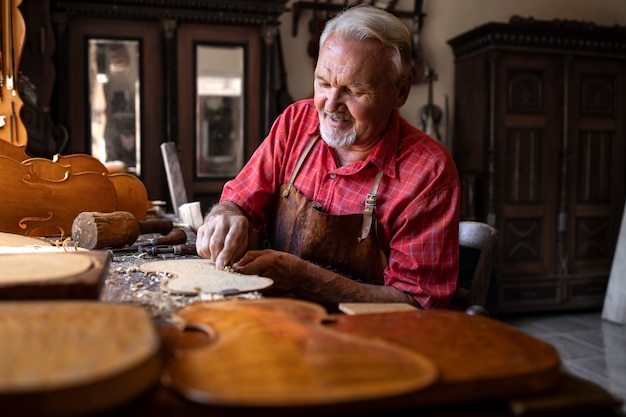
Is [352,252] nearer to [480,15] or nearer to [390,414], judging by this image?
[390,414]

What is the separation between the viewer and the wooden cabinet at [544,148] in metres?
6.38

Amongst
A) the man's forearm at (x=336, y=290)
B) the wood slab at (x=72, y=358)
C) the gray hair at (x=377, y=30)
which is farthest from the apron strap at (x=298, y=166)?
the wood slab at (x=72, y=358)

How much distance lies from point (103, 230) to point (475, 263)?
4.89 ft

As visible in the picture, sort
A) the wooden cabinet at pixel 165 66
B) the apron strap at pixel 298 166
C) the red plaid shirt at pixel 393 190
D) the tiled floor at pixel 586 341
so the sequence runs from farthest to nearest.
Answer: the wooden cabinet at pixel 165 66 → the tiled floor at pixel 586 341 → the apron strap at pixel 298 166 → the red plaid shirt at pixel 393 190

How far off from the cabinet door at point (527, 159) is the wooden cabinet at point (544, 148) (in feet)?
0.04

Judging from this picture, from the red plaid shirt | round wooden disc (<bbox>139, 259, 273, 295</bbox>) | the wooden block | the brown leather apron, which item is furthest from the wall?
the wooden block

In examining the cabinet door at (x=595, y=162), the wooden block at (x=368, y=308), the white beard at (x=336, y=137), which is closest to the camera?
the wooden block at (x=368, y=308)

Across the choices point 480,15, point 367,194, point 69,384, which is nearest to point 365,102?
point 367,194

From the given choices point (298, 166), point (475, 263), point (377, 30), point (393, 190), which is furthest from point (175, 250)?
point (475, 263)

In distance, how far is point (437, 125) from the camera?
22.4 feet

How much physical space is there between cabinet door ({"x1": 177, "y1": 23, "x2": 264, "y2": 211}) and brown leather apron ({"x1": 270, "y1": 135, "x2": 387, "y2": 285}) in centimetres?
332

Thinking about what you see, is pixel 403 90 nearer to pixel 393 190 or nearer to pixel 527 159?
pixel 393 190

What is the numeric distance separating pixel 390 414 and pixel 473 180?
5.99 meters

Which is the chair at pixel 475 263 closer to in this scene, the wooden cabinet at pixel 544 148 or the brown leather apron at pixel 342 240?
the brown leather apron at pixel 342 240
